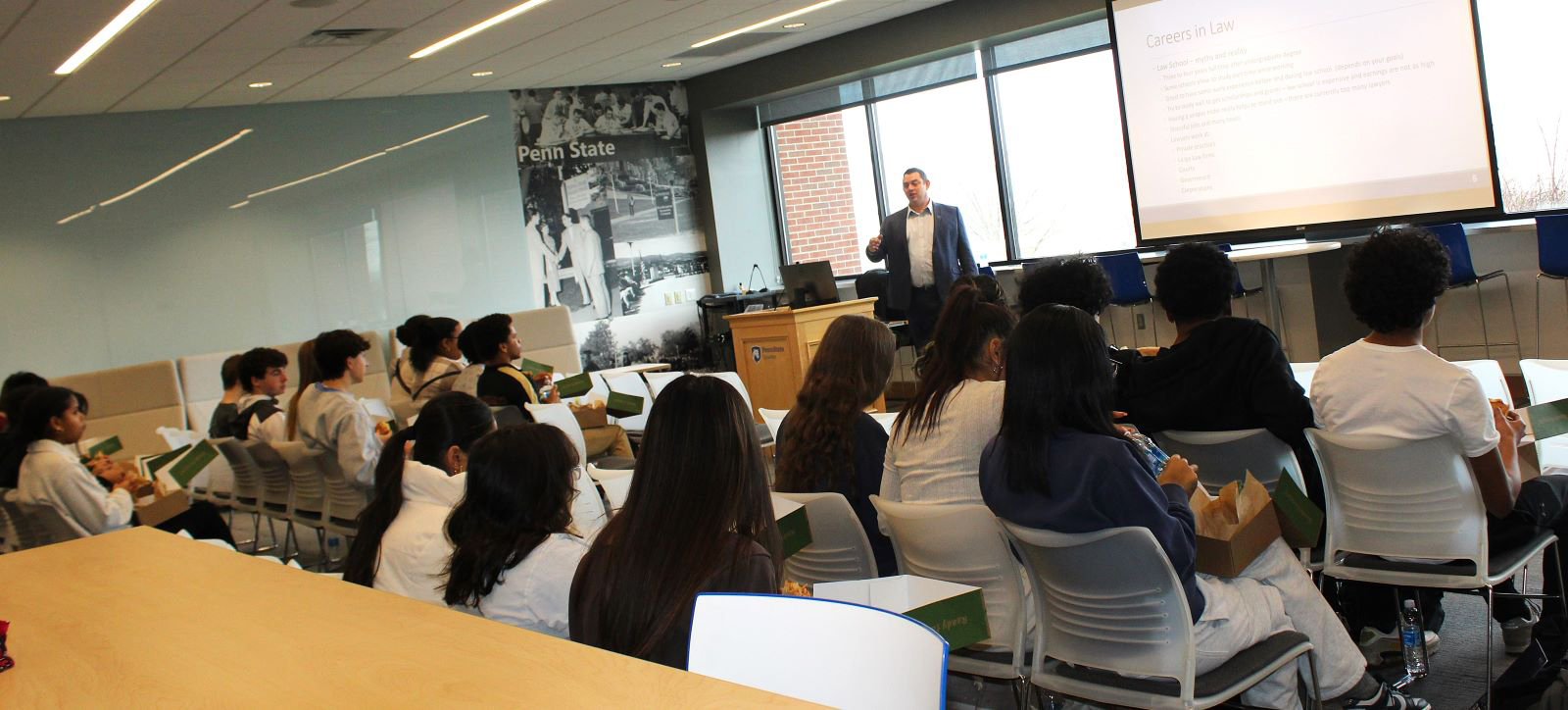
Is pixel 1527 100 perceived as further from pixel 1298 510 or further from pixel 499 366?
pixel 499 366

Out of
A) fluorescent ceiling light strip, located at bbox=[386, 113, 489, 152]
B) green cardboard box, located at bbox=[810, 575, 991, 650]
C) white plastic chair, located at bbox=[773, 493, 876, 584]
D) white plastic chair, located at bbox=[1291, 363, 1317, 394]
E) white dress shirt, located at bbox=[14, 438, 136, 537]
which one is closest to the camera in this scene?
green cardboard box, located at bbox=[810, 575, 991, 650]

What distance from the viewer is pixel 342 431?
17.1 feet

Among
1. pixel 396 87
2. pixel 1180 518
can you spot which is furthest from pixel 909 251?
pixel 1180 518

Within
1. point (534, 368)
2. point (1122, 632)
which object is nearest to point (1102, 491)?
point (1122, 632)

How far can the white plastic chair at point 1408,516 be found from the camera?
2.68m

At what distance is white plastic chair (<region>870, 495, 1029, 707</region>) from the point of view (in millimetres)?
2500

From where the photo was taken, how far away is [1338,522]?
2.91 metres

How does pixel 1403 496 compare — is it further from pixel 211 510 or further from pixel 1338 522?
pixel 211 510

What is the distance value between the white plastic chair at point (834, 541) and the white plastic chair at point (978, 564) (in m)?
0.20

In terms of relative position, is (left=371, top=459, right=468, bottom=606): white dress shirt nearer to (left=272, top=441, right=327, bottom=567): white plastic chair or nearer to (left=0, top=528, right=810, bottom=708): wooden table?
(left=0, top=528, right=810, bottom=708): wooden table

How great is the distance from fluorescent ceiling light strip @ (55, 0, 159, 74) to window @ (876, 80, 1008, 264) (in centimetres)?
620

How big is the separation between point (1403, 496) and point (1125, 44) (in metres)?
5.85

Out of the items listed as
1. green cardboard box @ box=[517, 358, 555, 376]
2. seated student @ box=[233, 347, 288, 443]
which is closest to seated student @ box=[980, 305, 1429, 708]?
green cardboard box @ box=[517, 358, 555, 376]

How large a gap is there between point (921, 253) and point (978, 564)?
6.40 meters
